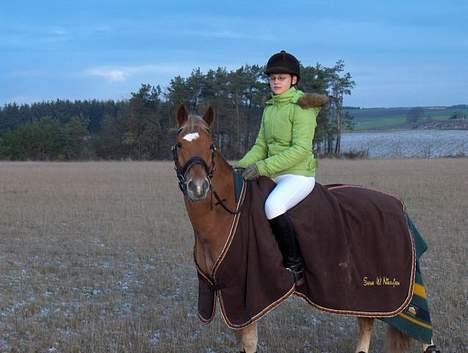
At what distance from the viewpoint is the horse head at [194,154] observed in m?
4.10

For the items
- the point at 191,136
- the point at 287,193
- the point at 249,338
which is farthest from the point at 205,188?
the point at 249,338

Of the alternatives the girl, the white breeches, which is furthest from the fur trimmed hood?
the white breeches

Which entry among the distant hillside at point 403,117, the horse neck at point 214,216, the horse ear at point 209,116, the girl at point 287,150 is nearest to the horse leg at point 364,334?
the girl at point 287,150

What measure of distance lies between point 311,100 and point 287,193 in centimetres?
81

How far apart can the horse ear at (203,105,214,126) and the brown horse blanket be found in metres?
0.66

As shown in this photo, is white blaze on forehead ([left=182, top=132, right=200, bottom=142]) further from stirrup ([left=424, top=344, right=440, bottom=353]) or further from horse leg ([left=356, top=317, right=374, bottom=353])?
stirrup ([left=424, top=344, right=440, bottom=353])

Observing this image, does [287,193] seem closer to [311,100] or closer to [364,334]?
[311,100]

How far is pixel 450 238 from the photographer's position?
39.2ft

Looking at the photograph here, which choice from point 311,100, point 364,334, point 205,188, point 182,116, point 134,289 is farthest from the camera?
point 134,289

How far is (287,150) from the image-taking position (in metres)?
4.79

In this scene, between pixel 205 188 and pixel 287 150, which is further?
pixel 287 150

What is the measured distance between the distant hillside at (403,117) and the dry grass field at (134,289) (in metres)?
88.7

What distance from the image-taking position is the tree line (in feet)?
185

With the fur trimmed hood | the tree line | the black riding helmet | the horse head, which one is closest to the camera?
the horse head
